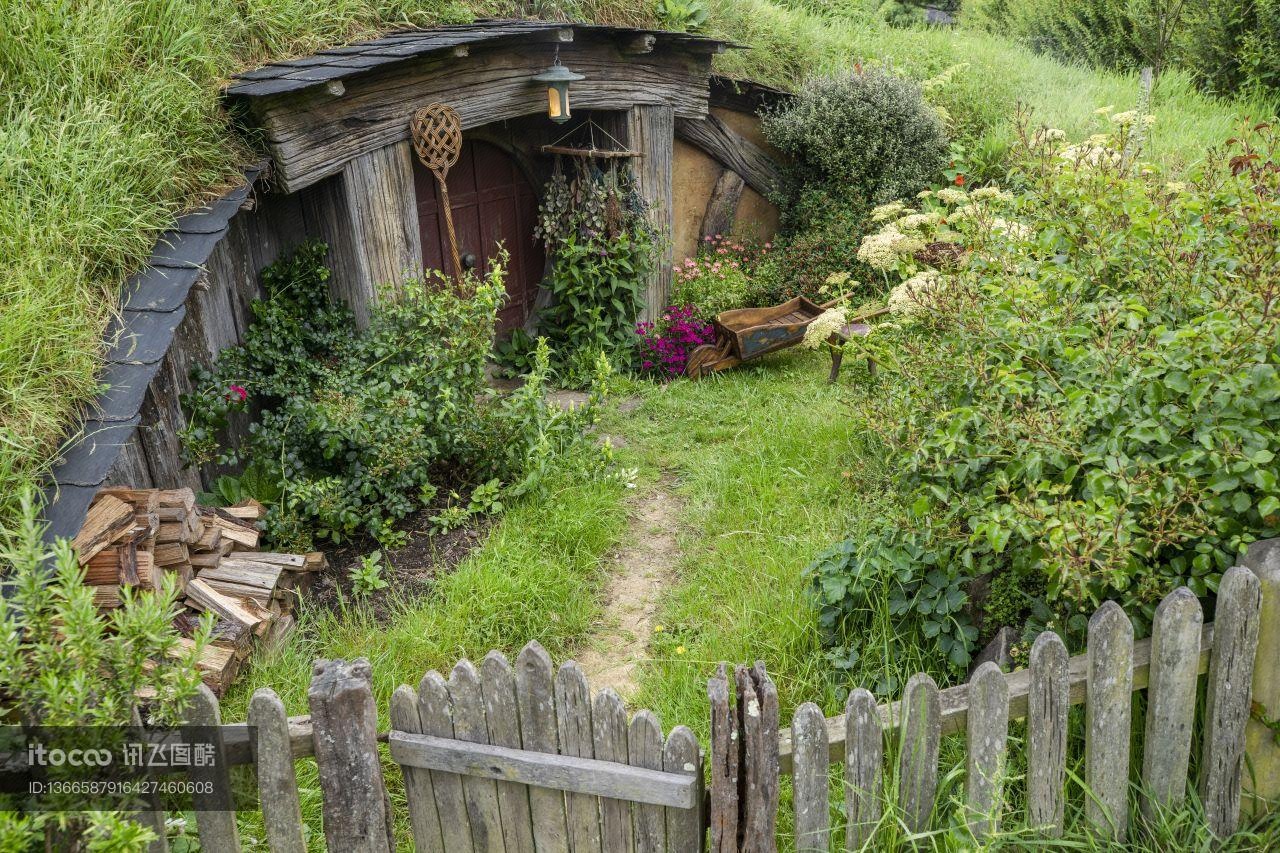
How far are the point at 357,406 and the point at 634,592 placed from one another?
72.7 inches

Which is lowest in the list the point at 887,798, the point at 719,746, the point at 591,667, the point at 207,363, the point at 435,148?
the point at 591,667

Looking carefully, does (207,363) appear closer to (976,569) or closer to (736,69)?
(976,569)

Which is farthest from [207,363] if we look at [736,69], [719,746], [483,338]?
[736,69]

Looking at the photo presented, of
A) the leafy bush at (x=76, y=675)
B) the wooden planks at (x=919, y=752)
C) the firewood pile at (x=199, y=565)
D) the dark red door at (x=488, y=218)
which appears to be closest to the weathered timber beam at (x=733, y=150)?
the dark red door at (x=488, y=218)

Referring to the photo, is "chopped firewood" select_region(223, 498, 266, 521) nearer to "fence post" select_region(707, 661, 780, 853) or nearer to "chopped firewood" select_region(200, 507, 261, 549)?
"chopped firewood" select_region(200, 507, 261, 549)

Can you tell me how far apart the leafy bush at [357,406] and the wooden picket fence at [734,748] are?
2.51 m

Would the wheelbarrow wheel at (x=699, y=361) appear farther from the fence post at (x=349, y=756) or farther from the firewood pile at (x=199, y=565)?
the fence post at (x=349, y=756)

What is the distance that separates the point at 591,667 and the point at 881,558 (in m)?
1.49

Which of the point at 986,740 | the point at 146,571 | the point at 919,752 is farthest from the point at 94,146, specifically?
the point at 986,740

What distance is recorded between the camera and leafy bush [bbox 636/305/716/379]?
812 cm

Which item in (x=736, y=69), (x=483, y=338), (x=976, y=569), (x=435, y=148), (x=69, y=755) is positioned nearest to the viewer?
(x=69, y=755)

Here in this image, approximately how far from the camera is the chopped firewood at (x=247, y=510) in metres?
4.84

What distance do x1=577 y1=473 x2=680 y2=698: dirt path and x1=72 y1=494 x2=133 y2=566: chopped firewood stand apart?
2.07m

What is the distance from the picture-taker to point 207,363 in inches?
210
